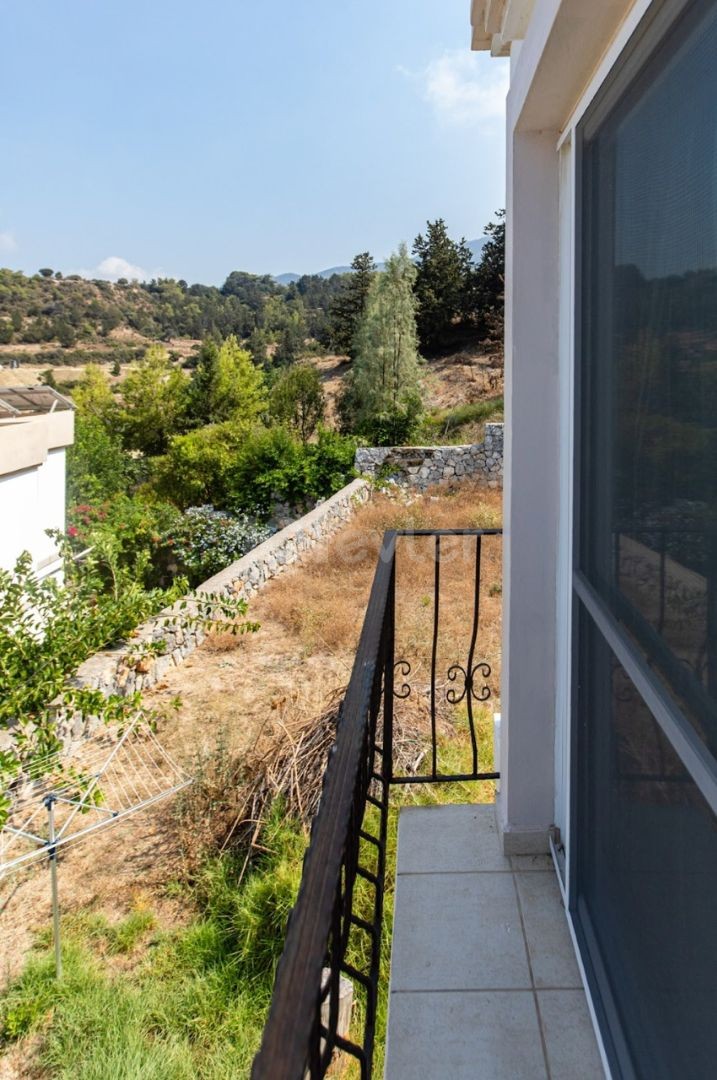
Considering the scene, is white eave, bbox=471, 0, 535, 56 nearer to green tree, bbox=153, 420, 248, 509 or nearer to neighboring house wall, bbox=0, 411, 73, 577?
neighboring house wall, bbox=0, 411, 73, 577

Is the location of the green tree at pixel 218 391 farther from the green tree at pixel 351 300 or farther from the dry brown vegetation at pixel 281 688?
the dry brown vegetation at pixel 281 688

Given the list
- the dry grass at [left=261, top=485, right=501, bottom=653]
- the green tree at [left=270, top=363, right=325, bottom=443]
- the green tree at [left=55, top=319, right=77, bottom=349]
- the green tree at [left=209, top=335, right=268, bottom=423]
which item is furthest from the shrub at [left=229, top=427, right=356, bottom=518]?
the green tree at [left=55, top=319, right=77, bottom=349]

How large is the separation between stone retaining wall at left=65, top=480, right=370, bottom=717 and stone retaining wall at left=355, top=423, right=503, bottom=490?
2.35m

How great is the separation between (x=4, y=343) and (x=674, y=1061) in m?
38.8

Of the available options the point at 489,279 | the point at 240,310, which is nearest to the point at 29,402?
the point at 489,279

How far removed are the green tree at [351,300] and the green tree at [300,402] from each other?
669 cm

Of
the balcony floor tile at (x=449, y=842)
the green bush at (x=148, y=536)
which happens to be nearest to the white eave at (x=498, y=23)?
the balcony floor tile at (x=449, y=842)

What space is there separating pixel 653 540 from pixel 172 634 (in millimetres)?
5600

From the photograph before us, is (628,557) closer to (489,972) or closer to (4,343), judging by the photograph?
(489,972)

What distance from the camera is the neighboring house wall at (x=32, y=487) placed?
21.0 feet

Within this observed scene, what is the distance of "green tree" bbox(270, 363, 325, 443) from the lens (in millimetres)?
14781

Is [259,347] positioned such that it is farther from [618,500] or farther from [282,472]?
[618,500]

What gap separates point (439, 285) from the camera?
20594 millimetres

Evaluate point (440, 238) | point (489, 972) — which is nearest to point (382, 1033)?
point (489, 972)
